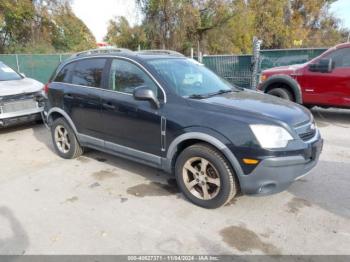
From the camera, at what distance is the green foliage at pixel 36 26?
24.3 metres

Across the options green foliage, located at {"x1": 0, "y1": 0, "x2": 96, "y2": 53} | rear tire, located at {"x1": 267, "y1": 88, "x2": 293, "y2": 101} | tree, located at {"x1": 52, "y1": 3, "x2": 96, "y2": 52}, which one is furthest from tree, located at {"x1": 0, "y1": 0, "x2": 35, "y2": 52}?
rear tire, located at {"x1": 267, "y1": 88, "x2": 293, "y2": 101}

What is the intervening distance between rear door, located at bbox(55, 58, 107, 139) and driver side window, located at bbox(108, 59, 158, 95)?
0.24m

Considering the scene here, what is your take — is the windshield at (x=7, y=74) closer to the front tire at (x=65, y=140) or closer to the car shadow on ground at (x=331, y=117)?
the front tire at (x=65, y=140)

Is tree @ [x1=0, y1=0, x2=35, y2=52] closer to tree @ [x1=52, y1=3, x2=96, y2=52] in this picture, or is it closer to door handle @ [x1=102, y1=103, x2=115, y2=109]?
tree @ [x1=52, y1=3, x2=96, y2=52]

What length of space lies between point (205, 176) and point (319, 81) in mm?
5145

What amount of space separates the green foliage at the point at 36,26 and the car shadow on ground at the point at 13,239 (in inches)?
902

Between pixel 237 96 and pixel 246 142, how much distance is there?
0.99 meters

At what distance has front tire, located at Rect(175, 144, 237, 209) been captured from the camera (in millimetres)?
3261

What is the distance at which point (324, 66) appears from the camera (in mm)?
7039

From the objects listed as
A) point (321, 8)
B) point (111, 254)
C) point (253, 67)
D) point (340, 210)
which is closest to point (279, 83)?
point (253, 67)

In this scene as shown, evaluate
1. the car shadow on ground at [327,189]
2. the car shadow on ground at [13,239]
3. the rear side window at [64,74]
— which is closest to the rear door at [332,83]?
the car shadow on ground at [327,189]

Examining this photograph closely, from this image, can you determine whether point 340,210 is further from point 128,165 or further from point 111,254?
point 128,165

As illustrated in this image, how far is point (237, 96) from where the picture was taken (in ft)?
12.8

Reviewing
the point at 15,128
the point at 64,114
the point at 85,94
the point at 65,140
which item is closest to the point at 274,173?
the point at 85,94
